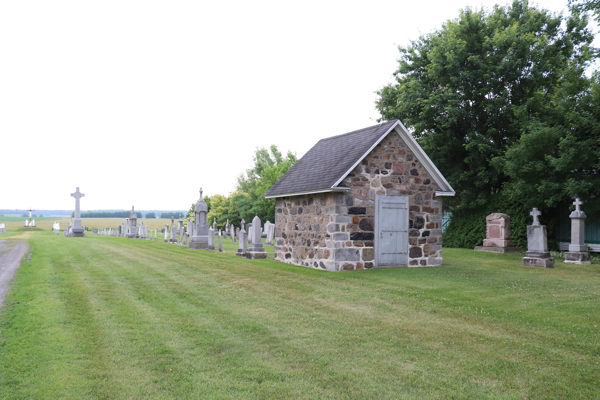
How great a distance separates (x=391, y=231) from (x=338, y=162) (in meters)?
2.84

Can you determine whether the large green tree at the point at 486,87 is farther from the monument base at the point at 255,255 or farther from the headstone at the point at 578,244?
the monument base at the point at 255,255

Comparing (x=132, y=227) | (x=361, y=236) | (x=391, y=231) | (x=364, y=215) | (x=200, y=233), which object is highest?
(x=364, y=215)

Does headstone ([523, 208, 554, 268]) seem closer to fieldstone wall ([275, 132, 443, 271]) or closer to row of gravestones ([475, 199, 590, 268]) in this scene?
row of gravestones ([475, 199, 590, 268])

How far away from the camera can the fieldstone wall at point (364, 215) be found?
14.5 meters

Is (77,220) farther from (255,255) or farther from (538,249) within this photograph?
(538,249)

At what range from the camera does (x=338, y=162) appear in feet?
50.8

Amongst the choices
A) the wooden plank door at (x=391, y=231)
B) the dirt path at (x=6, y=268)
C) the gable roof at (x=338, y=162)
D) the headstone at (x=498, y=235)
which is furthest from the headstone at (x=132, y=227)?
the wooden plank door at (x=391, y=231)

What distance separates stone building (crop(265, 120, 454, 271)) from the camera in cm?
1455

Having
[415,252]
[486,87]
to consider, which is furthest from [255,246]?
[486,87]

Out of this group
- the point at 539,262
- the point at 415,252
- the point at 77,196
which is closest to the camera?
the point at 415,252

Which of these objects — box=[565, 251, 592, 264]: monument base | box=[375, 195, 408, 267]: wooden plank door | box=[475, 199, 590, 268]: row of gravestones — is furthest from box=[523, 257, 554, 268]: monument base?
box=[375, 195, 408, 267]: wooden plank door

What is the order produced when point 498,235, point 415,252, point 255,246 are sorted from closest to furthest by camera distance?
point 415,252 → point 255,246 → point 498,235

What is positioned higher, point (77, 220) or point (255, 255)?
point (77, 220)

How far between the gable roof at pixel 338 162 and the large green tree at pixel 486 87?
359 inches
